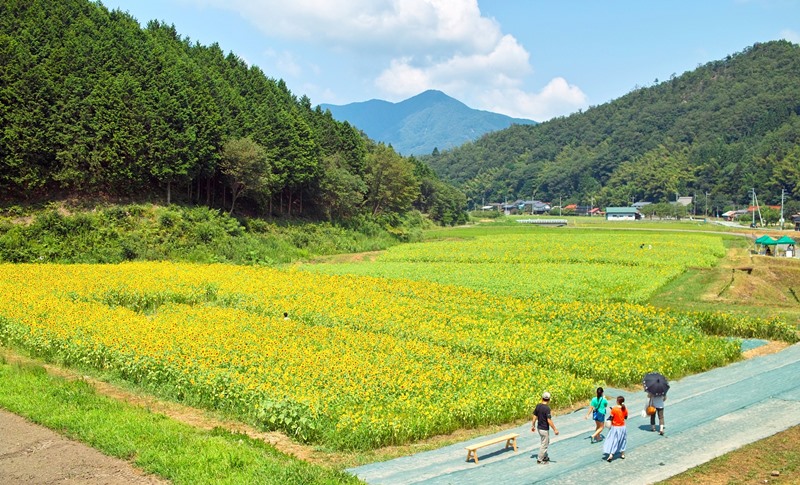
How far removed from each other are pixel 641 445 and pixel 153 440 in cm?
1030

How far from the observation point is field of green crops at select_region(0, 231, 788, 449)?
15.9m

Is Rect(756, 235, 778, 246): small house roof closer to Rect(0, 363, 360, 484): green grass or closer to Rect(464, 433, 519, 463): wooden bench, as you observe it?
Rect(464, 433, 519, 463): wooden bench

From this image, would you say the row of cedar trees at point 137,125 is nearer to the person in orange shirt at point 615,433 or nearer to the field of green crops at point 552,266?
the field of green crops at point 552,266

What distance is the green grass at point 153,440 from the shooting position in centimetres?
1190

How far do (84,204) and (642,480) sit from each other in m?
48.1

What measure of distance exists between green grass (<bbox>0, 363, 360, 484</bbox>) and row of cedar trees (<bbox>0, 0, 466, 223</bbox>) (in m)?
37.0

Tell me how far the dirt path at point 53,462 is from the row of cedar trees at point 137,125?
39.8 metres

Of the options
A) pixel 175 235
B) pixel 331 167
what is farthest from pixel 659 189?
pixel 175 235

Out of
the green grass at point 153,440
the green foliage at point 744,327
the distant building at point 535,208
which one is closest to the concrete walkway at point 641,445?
the green grass at point 153,440

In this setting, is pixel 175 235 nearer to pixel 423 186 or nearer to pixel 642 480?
pixel 642 480

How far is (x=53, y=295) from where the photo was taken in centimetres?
2881

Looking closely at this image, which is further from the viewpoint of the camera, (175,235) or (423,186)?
(423,186)

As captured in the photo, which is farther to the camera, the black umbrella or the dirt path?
the black umbrella

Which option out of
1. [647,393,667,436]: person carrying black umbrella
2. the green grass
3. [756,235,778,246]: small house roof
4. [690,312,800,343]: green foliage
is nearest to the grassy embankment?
the green grass
